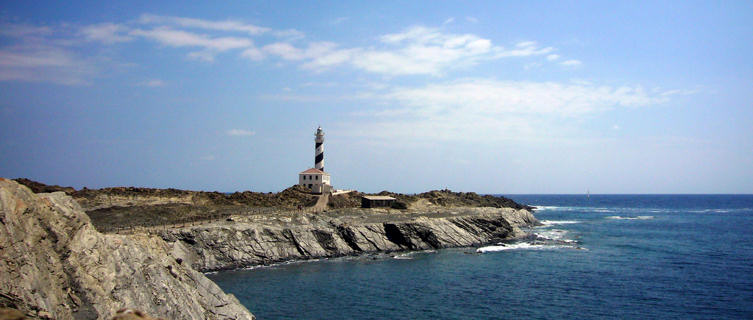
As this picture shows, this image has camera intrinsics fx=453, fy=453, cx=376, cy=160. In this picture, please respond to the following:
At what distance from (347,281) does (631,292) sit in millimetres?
21540

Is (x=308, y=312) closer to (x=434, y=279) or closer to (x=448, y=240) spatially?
(x=434, y=279)

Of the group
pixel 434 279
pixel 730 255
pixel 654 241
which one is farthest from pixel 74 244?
pixel 654 241

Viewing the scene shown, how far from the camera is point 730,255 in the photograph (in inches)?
1918

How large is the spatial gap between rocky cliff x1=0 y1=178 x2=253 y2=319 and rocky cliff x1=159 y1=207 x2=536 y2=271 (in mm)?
19515

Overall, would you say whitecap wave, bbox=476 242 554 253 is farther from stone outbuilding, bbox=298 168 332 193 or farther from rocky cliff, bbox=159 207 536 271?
stone outbuilding, bbox=298 168 332 193

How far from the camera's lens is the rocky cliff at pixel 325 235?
141 ft

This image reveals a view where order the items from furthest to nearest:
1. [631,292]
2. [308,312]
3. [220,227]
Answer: [220,227]
[631,292]
[308,312]

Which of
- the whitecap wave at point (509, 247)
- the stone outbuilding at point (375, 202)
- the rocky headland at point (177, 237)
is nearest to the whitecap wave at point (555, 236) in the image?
the rocky headland at point (177, 237)

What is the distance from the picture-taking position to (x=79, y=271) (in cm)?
1627

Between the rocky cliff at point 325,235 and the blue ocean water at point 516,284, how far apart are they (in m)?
3.02


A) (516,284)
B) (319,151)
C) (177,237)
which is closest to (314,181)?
(319,151)

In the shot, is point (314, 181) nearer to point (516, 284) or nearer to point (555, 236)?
point (555, 236)

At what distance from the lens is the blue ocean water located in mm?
29031

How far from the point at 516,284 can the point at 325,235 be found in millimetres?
22700
